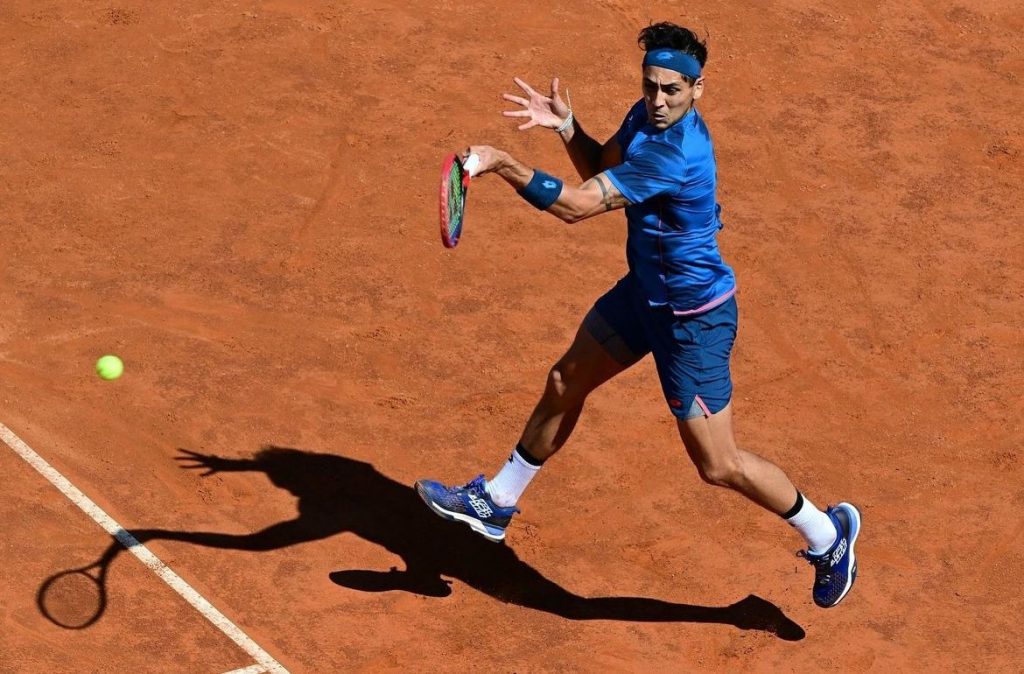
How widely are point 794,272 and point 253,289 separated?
3.85m

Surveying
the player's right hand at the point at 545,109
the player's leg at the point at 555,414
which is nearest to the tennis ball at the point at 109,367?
the player's leg at the point at 555,414

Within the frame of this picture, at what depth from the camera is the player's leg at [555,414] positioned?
845 cm

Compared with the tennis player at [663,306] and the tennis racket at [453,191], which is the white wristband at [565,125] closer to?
the tennis player at [663,306]

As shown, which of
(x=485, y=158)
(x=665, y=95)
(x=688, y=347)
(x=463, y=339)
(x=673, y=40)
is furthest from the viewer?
(x=463, y=339)

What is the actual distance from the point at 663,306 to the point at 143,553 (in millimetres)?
3196

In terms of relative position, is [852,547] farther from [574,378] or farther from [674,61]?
[674,61]

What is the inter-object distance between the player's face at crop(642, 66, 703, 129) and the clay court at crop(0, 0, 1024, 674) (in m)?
2.63

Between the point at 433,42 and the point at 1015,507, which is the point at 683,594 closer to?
the point at 1015,507

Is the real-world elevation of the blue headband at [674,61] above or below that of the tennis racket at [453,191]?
above

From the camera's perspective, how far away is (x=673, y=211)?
7.85 metres

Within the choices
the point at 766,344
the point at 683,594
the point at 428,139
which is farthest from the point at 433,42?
the point at 683,594

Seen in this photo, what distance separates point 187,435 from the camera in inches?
379

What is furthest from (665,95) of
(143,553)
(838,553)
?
(143,553)

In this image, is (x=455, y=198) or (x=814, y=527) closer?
(x=455, y=198)
